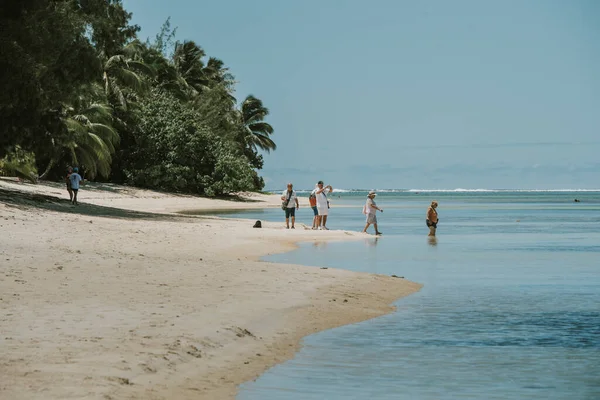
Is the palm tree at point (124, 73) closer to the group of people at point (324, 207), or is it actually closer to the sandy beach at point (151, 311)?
the group of people at point (324, 207)

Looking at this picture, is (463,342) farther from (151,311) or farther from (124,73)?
(124,73)

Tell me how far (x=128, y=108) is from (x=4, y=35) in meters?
34.2

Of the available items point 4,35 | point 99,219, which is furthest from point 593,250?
point 4,35

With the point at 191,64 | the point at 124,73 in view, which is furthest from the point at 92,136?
the point at 191,64

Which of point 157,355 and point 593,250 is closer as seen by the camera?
point 157,355

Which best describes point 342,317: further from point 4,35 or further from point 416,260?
point 4,35

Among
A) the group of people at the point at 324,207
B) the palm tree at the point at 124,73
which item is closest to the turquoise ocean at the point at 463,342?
the group of people at the point at 324,207

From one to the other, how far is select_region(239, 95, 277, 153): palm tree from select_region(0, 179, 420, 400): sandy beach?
67307 millimetres

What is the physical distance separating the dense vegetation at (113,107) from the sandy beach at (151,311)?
7.82 meters

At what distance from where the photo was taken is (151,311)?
34.1 feet

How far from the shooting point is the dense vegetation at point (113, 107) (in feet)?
90.8

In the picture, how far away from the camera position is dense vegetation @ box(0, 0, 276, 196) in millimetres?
27672

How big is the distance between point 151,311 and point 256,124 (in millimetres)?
79769

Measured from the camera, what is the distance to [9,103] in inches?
1110
